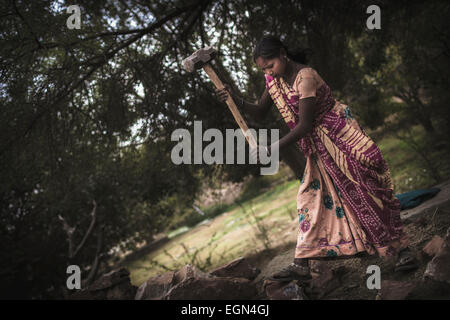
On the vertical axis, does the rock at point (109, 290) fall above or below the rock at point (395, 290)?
below

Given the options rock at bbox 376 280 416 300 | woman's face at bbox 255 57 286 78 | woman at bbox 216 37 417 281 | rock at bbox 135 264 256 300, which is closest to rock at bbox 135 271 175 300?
rock at bbox 135 264 256 300

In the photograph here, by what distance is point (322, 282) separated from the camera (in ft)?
9.55

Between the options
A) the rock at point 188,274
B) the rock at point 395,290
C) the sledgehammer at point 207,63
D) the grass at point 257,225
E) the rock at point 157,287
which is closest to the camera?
the rock at point 395,290

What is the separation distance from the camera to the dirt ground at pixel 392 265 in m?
2.64

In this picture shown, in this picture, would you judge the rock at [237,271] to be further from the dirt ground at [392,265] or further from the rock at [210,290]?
the rock at [210,290]

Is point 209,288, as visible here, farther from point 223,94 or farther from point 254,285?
point 223,94

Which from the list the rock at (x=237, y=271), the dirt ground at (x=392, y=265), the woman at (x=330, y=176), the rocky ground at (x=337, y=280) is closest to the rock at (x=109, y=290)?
the rocky ground at (x=337, y=280)

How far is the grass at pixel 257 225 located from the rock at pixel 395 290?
301cm

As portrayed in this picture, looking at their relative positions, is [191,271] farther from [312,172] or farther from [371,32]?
[371,32]

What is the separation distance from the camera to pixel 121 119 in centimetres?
484

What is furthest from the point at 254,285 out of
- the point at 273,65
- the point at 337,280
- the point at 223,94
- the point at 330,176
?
the point at 273,65

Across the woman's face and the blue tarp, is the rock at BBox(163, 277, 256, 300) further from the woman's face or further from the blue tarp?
the blue tarp
